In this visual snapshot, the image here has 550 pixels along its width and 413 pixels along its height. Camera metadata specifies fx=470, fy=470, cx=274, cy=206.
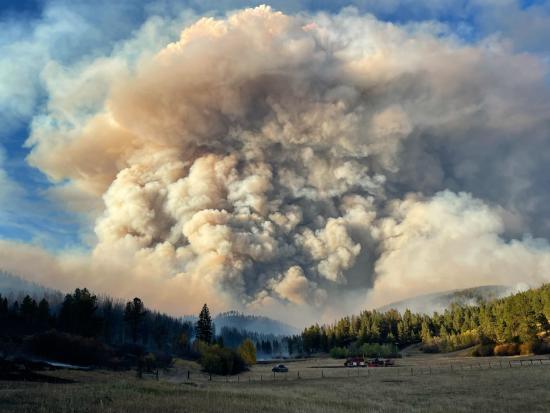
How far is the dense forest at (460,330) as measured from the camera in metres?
107

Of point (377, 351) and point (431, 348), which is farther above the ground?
point (377, 351)

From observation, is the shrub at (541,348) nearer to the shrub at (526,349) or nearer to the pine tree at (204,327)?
→ the shrub at (526,349)

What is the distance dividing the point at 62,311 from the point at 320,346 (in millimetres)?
101436

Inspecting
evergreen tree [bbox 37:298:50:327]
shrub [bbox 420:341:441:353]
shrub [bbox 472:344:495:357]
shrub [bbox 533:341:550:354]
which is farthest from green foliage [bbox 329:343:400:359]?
evergreen tree [bbox 37:298:50:327]

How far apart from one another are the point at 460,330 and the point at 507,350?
6076 cm

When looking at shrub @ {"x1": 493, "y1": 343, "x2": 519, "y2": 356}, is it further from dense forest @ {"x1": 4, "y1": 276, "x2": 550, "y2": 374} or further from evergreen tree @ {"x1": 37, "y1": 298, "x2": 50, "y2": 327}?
evergreen tree @ {"x1": 37, "y1": 298, "x2": 50, "y2": 327}

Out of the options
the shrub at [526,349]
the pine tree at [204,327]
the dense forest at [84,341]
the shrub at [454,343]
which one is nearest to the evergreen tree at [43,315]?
the dense forest at [84,341]

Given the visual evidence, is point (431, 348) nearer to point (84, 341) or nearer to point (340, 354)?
point (340, 354)

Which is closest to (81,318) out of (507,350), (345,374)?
(345,374)

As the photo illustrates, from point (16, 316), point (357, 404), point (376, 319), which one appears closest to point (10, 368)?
point (357, 404)

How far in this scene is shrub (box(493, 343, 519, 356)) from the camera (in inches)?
3997

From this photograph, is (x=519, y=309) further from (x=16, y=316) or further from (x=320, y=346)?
(x=16, y=316)

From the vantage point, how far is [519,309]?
114 meters

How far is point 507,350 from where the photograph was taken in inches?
4040
